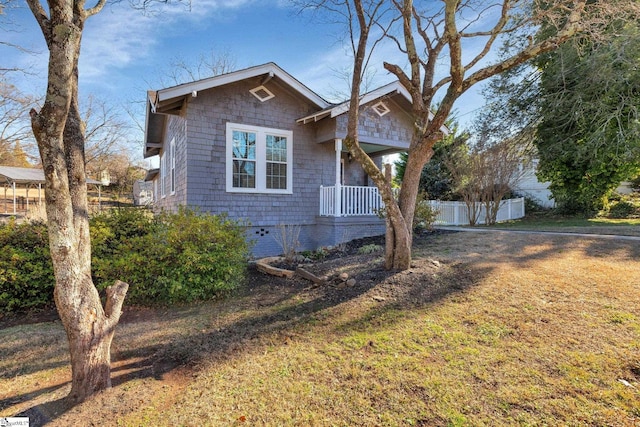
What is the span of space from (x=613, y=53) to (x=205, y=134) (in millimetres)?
15087

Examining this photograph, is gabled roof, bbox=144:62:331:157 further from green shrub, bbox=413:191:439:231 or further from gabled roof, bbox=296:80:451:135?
green shrub, bbox=413:191:439:231

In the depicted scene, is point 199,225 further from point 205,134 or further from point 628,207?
point 628,207

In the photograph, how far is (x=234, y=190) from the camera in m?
9.32

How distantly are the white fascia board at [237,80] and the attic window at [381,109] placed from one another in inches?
72.4

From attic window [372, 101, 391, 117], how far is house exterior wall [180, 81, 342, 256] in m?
1.92

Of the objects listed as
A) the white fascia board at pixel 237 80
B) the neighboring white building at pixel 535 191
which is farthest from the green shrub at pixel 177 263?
the neighboring white building at pixel 535 191

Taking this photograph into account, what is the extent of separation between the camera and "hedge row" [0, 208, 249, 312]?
5.04 m

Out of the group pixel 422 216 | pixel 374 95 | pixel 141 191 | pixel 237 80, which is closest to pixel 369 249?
pixel 422 216

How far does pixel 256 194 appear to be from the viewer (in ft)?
31.7

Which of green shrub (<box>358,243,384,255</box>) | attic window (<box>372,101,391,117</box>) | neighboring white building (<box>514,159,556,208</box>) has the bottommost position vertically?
green shrub (<box>358,243,384,255</box>)

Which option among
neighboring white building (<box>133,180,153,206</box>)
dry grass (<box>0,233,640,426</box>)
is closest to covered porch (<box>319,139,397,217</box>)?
dry grass (<box>0,233,640,426</box>)

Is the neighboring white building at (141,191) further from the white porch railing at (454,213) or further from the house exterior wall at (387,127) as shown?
the house exterior wall at (387,127)

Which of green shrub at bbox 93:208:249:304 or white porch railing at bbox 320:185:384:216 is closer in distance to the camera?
green shrub at bbox 93:208:249:304

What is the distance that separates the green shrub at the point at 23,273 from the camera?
194 inches
